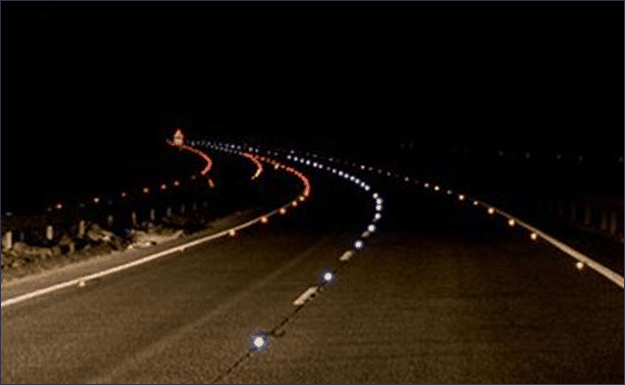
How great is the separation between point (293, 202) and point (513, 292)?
30.4m

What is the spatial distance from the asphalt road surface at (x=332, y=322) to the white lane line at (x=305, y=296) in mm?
103

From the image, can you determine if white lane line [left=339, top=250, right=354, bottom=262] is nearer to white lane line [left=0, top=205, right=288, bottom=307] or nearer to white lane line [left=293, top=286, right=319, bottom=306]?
white lane line [left=0, top=205, right=288, bottom=307]

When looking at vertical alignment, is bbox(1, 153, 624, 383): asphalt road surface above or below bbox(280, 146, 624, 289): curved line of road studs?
above

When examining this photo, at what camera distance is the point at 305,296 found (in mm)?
16781

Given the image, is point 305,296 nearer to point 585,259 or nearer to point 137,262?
point 137,262

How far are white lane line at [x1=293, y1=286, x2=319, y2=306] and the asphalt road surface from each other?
10 cm

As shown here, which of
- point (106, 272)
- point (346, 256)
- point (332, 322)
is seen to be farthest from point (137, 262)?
point (332, 322)

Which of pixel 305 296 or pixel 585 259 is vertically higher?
pixel 305 296

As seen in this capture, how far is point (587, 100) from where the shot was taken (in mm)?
148250

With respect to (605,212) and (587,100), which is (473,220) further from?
(587,100)

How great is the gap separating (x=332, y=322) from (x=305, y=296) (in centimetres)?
270

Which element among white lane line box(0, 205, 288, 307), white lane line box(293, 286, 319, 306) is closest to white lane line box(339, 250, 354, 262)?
white lane line box(0, 205, 288, 307)

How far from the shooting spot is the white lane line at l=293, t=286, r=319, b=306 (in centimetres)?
1605

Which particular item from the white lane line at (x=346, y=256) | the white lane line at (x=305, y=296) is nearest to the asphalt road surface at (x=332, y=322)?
the white lane line at (x=305, y=296)
